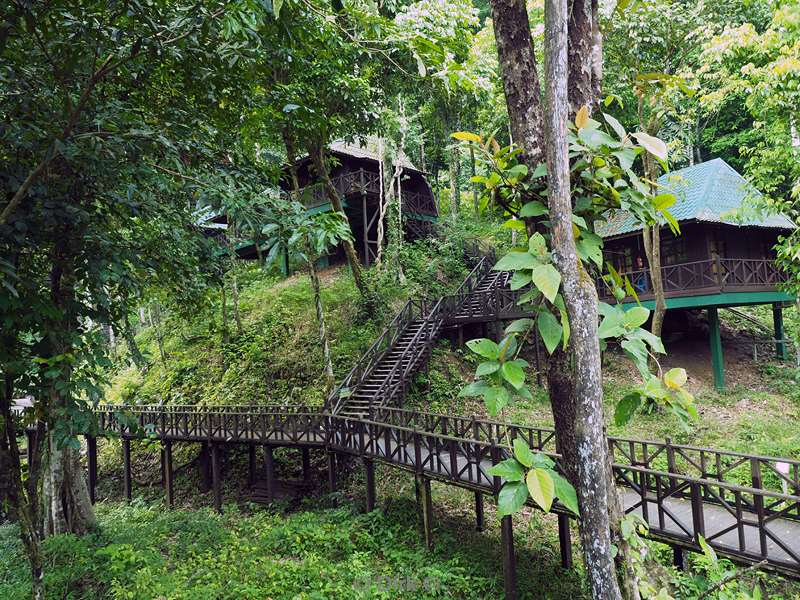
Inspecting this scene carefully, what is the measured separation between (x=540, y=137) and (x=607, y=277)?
0.91m

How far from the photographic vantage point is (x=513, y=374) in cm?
212

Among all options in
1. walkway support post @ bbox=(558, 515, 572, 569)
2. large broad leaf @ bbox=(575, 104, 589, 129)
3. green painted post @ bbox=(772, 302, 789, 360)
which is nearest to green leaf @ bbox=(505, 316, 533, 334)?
large broad leaf @ bbox=(575, 104, 589, 129)

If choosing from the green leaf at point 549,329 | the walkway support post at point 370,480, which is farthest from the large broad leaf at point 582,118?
the walkway support post at point 370,480

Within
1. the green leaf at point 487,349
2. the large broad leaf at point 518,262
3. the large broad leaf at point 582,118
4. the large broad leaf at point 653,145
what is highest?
the large broad leaf at point 582,118

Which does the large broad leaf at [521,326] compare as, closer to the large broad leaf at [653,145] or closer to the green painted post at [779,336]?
the large broad leaf at [653,145]

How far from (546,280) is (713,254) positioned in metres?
16.4

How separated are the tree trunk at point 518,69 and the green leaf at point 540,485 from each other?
1777mm

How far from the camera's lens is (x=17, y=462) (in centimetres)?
564

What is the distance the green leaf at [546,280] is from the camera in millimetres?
1941

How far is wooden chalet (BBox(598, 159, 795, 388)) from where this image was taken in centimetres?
1466

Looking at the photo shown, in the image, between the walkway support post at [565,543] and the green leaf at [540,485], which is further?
the walkway support post at [565,543]

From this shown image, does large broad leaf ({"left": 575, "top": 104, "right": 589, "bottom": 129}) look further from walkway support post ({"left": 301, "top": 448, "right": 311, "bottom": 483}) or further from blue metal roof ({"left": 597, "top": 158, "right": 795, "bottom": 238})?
blue metal roof ({"left": 597, "top": 158, "right": 795, "bottom": 238})

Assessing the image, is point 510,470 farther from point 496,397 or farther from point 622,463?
point 622,463

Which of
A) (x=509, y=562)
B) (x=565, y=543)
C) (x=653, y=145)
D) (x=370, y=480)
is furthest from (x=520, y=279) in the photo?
(x=370, y=480)
